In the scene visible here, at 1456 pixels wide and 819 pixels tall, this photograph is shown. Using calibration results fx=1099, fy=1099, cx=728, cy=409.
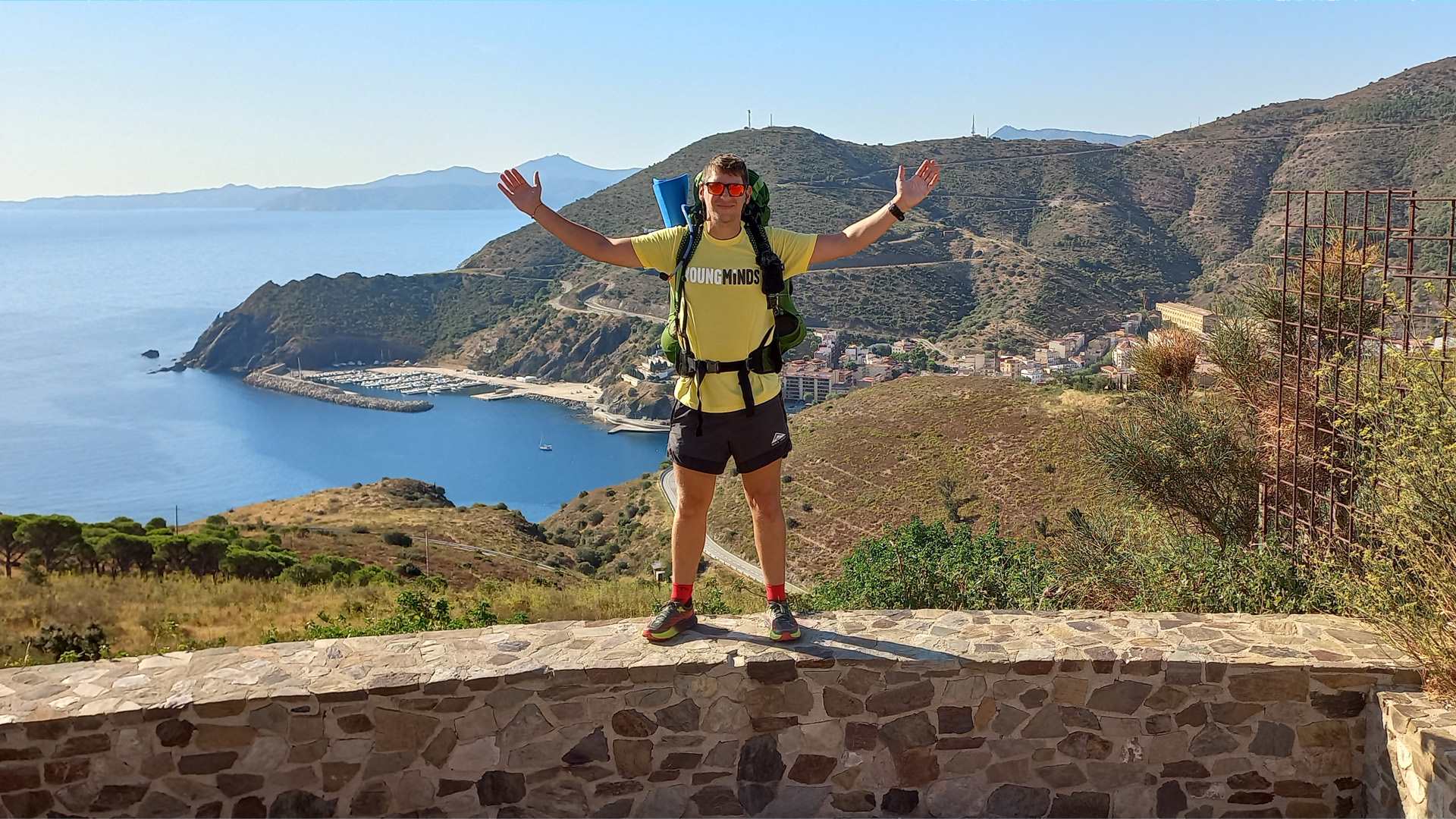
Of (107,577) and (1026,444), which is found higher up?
(107,577)

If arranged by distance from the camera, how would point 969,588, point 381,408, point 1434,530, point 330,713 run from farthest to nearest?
point 381,408 → point 969,588 → point 1434,530 → point 330,713

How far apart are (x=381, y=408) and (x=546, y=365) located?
1384 centimetres

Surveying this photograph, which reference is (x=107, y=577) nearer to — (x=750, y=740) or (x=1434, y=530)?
(x=750, y=740)

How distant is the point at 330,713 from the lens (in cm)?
323

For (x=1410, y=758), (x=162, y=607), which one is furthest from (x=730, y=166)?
(x=162, y=607)

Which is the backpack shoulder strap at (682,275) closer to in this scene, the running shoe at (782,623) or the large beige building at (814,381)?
the running shoe at (782,623)

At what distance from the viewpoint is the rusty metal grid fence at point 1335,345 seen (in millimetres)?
4992

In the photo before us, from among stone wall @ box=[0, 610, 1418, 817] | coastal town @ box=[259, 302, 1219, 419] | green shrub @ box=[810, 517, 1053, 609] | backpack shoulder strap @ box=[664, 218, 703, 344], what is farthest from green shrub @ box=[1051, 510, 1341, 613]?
coastal town @ box=[259, 302, 1219, 419]

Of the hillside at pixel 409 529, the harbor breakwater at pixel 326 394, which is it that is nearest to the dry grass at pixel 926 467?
the hillside at pixel 409 529

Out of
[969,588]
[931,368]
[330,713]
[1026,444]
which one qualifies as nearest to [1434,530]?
[969,588]

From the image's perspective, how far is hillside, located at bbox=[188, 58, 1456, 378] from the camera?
6109 cm

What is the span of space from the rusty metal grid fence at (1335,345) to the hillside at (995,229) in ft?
134

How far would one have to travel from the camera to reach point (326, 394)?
94562mm

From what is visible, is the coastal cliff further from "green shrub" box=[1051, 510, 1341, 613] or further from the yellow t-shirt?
the yellow t-shirt
